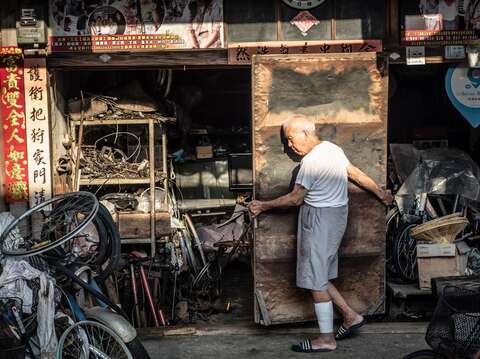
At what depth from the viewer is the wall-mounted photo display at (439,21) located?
7852mm

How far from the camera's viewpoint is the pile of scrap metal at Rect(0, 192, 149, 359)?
17.7 ft

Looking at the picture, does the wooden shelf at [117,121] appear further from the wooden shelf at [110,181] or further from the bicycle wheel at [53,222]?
the bicycle wheel at [53,222]

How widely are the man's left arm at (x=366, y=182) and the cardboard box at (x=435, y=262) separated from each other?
0.97 m

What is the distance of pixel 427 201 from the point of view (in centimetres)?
931

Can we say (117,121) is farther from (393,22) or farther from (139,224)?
(393,22)

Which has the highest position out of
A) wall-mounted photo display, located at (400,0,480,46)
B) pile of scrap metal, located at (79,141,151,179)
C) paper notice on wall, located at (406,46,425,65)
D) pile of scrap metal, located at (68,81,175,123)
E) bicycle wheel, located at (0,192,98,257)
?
wall-mounted photo display, located at (400,0,480,46)

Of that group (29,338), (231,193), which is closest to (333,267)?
(29,338)

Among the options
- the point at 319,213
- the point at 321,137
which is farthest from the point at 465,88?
the point at 319,213

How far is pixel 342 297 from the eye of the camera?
7.58 meters

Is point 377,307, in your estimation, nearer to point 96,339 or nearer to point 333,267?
point 333,267

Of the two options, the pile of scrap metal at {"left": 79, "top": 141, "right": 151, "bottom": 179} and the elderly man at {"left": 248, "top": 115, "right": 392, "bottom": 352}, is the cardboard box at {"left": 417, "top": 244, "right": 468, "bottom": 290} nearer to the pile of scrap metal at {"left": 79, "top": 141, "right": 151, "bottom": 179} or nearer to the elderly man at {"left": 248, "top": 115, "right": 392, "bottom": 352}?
the elderly man at {"left": 248, "top": 115, "right": 392, "bottom": 352}

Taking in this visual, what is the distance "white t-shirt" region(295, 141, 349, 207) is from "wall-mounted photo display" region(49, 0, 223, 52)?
185cm

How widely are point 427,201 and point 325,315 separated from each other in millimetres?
3011

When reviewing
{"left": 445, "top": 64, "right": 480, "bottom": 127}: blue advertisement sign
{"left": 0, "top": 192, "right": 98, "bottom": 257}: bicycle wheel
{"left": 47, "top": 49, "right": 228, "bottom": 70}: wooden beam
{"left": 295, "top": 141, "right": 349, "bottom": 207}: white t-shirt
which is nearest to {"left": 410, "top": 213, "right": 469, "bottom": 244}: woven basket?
{"left": 445, "top": 64, "right": 480, "bottom": 127}: blue advertisement sign
